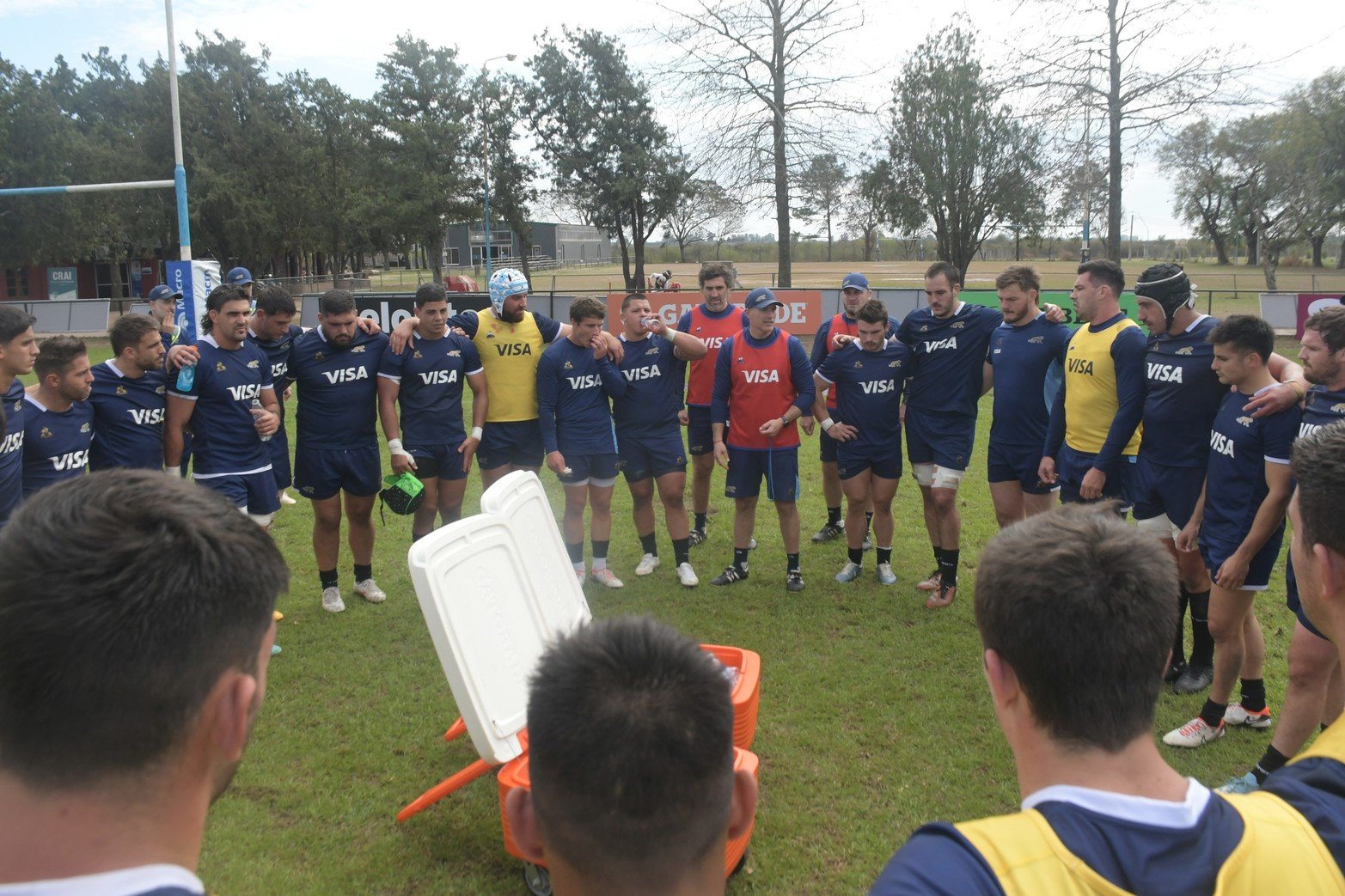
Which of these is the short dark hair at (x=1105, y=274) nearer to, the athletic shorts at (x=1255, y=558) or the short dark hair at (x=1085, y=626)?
the athletic shorts at (x=1255, y=558)

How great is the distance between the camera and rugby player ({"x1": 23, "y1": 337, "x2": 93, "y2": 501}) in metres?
4.70

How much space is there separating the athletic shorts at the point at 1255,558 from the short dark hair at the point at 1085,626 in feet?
10.6

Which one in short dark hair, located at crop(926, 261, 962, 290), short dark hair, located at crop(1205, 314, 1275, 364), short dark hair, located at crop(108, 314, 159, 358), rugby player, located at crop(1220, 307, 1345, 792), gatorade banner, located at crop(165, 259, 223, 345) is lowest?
rugby player, located at crop(1220, 307, 1345, 792)

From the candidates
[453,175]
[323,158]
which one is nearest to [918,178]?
[453,175]

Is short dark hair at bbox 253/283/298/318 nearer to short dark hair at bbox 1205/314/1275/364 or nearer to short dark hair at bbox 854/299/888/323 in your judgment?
short dark hair at bbox 854/299/888/323

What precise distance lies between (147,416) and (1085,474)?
5822 millimetres

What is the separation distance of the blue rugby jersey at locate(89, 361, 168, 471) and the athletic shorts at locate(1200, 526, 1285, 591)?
5820 mm

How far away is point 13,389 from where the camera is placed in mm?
4598

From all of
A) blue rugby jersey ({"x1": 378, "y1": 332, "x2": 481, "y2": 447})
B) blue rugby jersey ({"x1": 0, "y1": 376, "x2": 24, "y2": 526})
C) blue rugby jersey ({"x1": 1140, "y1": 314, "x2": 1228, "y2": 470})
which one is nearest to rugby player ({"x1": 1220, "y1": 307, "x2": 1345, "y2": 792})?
blue rugby jersey ({"x1": 1140, "y1": 314, "x2": 1228, "y2": 470})

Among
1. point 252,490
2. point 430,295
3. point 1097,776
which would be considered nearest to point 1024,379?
point 430,295

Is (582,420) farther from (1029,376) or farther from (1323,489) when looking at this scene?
(1323,489)

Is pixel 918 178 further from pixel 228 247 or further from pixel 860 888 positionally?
pixel 860 888

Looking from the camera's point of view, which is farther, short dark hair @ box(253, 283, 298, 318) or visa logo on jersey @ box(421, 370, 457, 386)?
visa logo on jersey @ box(421, 370, 457, 386)

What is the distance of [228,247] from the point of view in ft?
130
